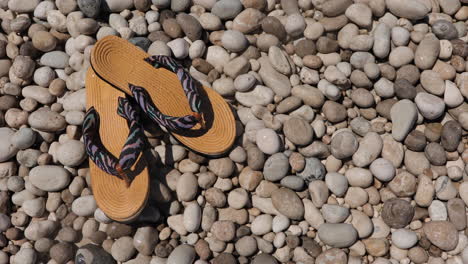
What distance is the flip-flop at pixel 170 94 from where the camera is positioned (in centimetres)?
253

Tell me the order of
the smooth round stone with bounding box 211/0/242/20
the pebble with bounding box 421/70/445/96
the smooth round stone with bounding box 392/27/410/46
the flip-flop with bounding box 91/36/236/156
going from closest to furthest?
1. the flip-flop with bounding box 91/36/236/156
2. the pebble with bounding box 421/70/445/96
3. the smooth round stone with bounding box 392/27/410/46
4. the smooth round stone with bounding box 211/0/242/20

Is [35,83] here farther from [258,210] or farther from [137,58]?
[258,210]

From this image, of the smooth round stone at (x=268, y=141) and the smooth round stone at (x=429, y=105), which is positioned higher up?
the smooth round stone at (x=429, y=105)

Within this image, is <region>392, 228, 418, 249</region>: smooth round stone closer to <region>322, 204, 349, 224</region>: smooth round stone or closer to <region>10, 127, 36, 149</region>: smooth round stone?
<region>322, 204, 349, 224</region>: smooth round stone

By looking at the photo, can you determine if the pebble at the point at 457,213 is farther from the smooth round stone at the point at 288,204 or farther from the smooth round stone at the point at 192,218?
the smooth round stone at the point at 192,218

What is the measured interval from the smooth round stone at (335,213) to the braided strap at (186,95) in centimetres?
101

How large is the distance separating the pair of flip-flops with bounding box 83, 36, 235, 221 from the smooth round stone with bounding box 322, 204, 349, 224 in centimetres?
77

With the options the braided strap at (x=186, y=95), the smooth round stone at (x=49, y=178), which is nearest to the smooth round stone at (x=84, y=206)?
the smooth round stone at (x=49, y=178)

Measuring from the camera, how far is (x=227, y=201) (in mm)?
2527

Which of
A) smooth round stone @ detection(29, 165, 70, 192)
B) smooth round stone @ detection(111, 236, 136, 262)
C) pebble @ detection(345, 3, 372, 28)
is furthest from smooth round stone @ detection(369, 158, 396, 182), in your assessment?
smooth round stone @ detection(29, 165, 70, 192)

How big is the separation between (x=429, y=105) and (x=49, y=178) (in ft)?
8.39

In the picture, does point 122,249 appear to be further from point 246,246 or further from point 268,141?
point 268,141

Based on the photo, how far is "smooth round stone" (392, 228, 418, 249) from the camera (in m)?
2.37

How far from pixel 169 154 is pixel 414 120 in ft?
5.46
